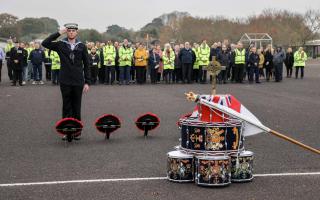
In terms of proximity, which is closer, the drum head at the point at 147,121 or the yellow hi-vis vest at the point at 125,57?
the drum head at the point at 147,121

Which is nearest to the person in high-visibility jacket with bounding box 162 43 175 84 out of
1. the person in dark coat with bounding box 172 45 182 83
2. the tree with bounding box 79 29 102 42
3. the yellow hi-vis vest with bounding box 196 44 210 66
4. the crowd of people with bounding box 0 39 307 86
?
the crowd of people with bounding box 0 39 307 86

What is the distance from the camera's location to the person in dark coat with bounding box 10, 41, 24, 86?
26.4 meters

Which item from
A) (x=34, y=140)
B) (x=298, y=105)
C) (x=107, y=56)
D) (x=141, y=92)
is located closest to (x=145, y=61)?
(x=107, y=56)

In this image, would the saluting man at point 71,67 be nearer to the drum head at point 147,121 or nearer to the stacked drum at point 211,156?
the drum head at point 147,121

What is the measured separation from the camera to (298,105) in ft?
57.9

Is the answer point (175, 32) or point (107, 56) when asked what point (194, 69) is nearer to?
point (107, 56)

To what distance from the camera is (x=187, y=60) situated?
28.6 metres

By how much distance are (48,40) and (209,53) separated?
18935mm

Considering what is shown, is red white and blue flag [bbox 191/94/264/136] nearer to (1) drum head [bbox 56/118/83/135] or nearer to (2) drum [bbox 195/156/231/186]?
(2) drum [bbox 195/156/231/186]

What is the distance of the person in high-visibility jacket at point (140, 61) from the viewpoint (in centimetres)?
2832

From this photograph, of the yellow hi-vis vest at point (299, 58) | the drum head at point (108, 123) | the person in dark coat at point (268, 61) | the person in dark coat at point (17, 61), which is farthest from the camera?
the yellow hi-vis vest at point (299, 58)

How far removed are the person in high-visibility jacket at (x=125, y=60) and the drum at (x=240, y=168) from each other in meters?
20.7

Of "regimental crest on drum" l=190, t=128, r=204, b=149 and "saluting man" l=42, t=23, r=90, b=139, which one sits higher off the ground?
"saluting man" l=42, t=23, r=90, b=139

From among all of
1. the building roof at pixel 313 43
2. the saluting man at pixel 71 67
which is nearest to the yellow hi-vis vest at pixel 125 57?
the saluting man at pixel 71 67
